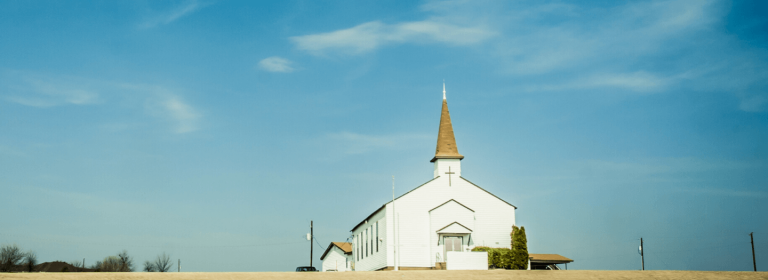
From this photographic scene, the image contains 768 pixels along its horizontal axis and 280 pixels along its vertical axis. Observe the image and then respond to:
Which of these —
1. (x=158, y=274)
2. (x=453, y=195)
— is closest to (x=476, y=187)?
(x=453, y=195)

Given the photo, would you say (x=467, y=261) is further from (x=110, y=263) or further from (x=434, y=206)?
(x=110, y=263)

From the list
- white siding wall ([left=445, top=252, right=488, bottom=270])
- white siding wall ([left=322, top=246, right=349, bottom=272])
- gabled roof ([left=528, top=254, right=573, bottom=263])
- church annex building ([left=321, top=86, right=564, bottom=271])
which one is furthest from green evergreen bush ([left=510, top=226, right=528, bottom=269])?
white siding wall ([left=322, top=246, right=349, bottom=272])

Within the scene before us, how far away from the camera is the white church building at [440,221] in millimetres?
47406

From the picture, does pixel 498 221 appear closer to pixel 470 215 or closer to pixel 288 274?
pixel 470 215

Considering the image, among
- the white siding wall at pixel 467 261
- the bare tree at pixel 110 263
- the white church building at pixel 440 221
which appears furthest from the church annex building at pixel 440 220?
the bare tree at pixel 110 263

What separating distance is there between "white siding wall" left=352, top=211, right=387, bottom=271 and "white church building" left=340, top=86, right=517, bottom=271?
7cm

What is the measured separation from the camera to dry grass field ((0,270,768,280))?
28922 millimetres

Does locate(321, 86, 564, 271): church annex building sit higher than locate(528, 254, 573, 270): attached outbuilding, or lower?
higher

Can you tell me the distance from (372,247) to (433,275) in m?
21.3

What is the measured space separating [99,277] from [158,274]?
8.88 feet

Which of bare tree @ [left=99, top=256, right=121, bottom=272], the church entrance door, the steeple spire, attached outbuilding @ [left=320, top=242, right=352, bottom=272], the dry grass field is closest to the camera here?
the dry grass field

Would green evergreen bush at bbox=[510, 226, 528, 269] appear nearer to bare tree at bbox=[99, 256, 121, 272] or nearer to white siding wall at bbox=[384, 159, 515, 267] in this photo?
white siding wall at bbox=[384, 159, 515, 267]

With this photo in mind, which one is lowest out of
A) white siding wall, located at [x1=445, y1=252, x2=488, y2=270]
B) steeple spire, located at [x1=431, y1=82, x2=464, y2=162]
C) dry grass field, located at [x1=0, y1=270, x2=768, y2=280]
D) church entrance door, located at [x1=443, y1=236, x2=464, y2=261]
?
dry grass field, located at [x1=0, y1=270, x2=768, y2=280]

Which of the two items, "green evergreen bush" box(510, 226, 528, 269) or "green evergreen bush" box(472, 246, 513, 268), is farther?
"green evergreen bush" box(472, 246, 513, 268)
